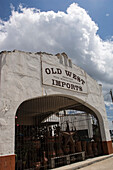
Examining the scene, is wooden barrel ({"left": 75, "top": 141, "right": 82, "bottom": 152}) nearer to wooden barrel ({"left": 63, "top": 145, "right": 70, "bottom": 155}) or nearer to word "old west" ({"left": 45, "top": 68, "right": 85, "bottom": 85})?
wooden barrel ({"left": 63, "top": 145, "right": 70, "bottom": 155})

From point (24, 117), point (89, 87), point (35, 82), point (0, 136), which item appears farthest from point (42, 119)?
point (0, 136)

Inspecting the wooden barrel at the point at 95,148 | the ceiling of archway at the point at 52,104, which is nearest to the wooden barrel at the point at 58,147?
the ceiling of archway at the point at 52,104

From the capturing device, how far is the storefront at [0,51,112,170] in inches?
208

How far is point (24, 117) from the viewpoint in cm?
1323

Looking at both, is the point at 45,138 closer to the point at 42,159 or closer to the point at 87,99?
the point at 42,159

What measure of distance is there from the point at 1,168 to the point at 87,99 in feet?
18.9

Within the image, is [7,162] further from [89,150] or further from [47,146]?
[89,150]

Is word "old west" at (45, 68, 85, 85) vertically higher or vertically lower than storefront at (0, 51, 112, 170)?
higher

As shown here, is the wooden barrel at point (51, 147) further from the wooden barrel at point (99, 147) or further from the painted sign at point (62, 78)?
the wooden barrel at point (99, 147)

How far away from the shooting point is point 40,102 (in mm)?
9977

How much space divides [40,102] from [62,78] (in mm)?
2851

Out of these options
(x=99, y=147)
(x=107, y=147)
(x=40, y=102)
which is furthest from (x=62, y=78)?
(x=107, y=147)

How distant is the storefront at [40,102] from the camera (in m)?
5.29

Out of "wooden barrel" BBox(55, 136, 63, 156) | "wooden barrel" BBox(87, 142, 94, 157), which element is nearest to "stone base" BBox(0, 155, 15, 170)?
"wooden barrel" BBox(55, 136, 63, 156)
